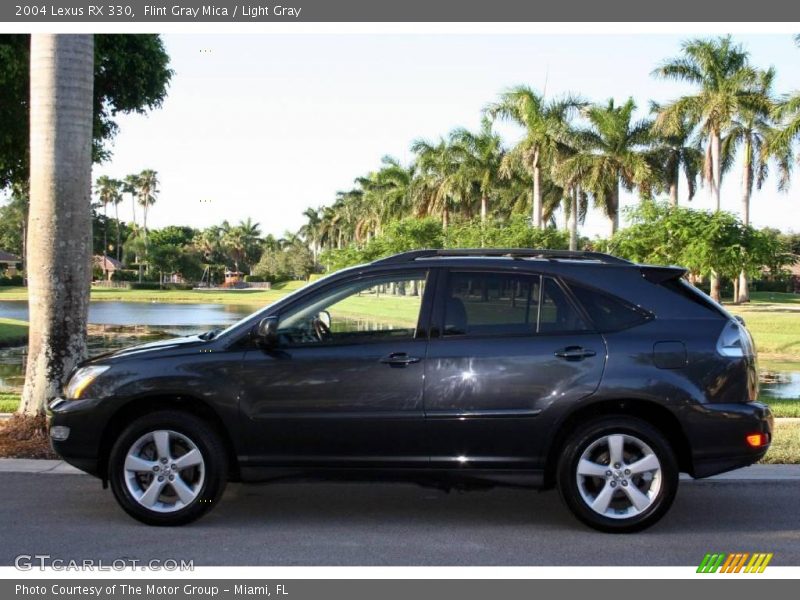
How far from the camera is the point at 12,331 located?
24500 millimetres

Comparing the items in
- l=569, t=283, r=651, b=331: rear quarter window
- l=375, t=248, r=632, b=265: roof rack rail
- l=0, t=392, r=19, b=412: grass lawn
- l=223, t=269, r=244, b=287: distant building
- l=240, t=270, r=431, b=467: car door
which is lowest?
l=0, t=392, r=19, b=412: grass lawn

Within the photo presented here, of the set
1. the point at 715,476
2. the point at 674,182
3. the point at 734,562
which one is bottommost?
the point at 734,562

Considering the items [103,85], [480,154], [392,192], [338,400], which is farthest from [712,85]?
[338,400]

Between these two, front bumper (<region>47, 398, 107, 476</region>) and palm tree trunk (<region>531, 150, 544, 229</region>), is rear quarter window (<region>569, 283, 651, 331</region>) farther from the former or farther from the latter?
palm tree trunk (<region>531, 150, 544, 229</region>)

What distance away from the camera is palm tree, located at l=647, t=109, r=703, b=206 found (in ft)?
156

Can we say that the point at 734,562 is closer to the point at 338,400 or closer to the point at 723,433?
the point at 723,433

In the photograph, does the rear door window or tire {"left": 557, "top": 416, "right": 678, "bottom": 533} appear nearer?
tire {"left": 557, "top": 416, "right": 678, "bottom": 533}

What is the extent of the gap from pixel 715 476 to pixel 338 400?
335cm

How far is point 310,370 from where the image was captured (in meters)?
5.83

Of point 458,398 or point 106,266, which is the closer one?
point 458,398

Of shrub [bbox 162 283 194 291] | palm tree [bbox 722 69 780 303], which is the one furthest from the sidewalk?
shrub [bbox 162 283 194 291]

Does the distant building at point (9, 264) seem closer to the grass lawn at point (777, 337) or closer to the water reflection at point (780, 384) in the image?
the grass lawn at point (777, 337)

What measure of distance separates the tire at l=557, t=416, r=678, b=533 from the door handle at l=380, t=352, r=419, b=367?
3.72 feet

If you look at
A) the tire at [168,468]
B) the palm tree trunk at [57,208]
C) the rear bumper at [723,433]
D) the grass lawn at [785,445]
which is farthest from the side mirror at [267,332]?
the grass lawn at [785,445]
